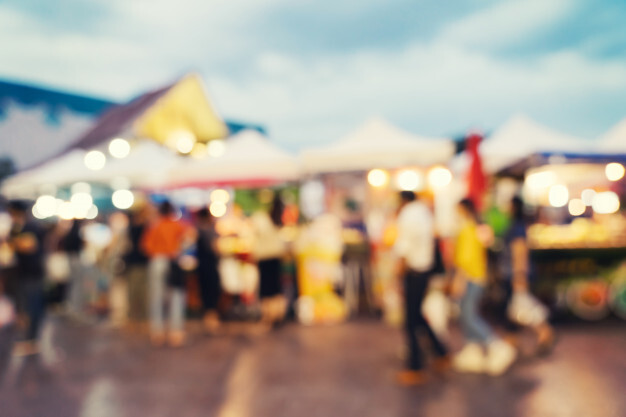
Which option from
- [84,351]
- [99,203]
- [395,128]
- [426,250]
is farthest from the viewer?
[99,203]

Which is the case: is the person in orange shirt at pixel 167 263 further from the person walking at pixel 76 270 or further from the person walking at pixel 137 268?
the person walking at pixel 76 270

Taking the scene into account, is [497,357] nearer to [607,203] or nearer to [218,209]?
[607,203]

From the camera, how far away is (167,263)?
24.9 feet

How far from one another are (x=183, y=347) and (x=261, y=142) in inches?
169

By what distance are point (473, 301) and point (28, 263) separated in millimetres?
5060

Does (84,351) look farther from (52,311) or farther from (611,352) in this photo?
(611,352)

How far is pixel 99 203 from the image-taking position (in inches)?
573

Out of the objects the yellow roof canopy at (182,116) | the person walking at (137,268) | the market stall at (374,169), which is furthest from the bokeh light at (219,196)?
the person walking at (137,268)

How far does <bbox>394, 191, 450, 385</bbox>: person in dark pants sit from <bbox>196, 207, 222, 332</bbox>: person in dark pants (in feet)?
12.0

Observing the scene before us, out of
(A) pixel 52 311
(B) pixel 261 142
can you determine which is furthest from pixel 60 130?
(B) pixel 261 142

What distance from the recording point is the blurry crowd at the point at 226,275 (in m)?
5.51

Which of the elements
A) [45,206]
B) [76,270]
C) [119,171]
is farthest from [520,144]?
[45,206]

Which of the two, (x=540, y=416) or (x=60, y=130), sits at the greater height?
(x=60, y=130)

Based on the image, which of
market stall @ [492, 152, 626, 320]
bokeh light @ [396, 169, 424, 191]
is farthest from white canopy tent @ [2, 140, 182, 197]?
market stall @ [492, 152, 626, 320]
